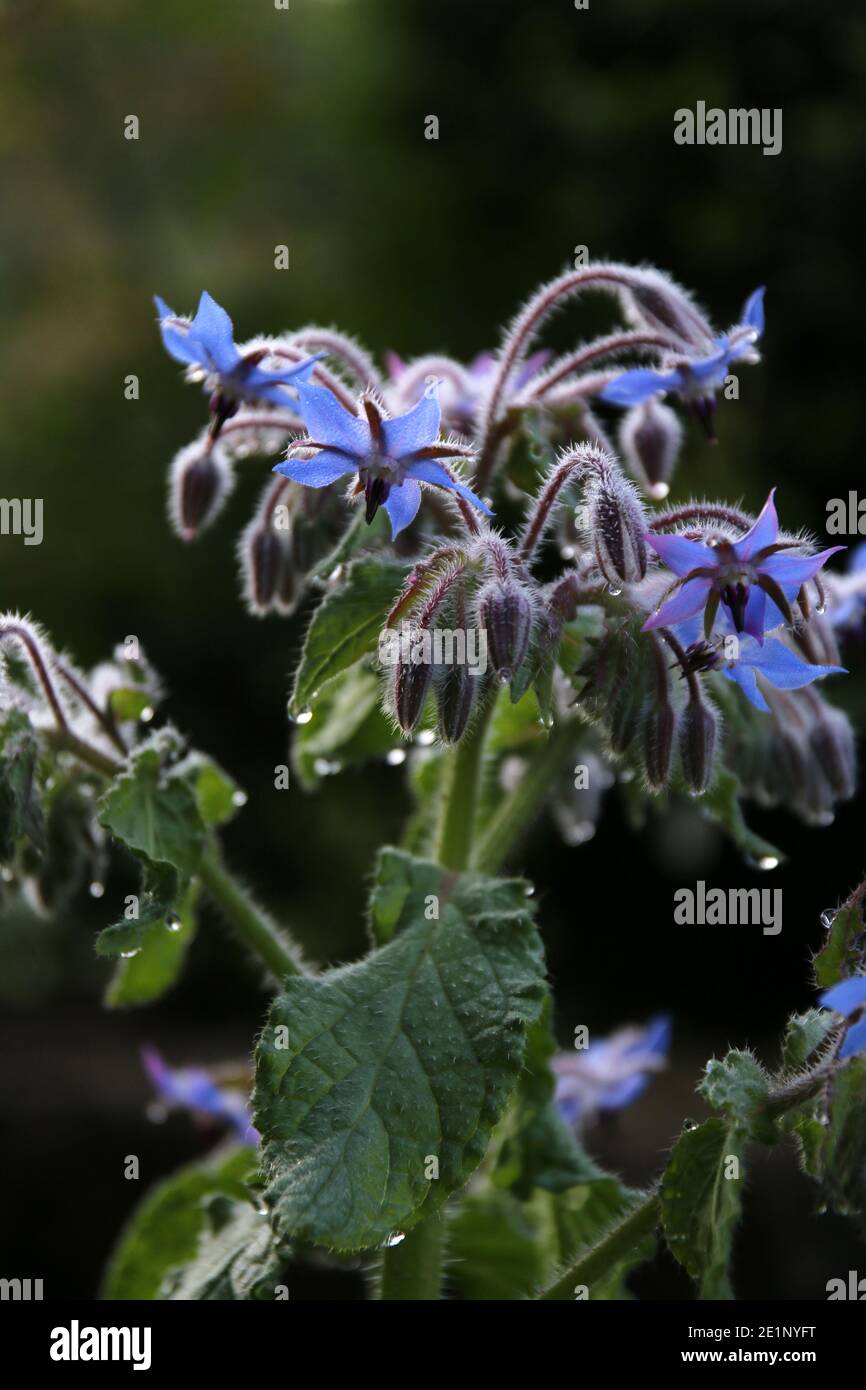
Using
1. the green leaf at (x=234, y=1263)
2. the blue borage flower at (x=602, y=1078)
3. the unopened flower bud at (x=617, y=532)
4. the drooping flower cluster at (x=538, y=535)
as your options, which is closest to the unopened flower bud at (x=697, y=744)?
the drooping flower cluster at (x=538, y=535)

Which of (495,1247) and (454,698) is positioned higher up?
(454,698)

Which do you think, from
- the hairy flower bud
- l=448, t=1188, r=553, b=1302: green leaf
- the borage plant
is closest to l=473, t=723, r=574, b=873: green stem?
the borage plant

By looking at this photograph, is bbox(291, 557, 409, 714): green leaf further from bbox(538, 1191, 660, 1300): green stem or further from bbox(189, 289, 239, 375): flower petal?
bbox(538, 1191, 660, 1300): green stem

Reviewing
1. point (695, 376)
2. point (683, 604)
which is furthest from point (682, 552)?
point (695, 376)

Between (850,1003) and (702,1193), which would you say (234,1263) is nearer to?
(702,1193)

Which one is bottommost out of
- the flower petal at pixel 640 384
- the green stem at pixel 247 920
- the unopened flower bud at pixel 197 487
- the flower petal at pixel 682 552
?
the green stem at pixel 247 920

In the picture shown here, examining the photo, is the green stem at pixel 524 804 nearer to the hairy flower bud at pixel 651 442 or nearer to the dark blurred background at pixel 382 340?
the hairy flower bud at pixel 651 442
